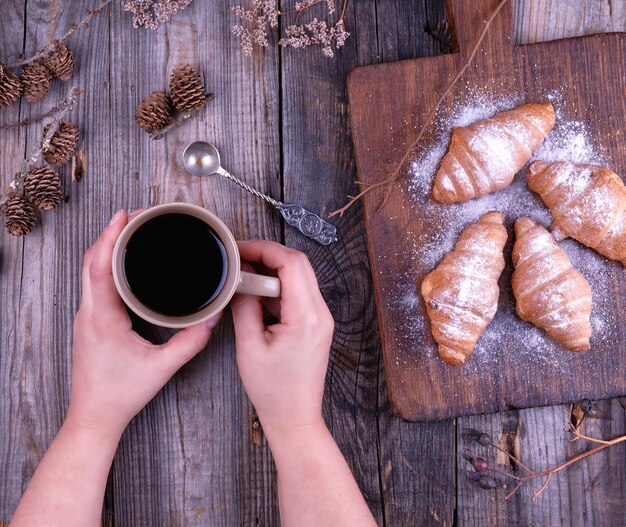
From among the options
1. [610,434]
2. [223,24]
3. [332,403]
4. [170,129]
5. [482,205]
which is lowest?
[610,434]

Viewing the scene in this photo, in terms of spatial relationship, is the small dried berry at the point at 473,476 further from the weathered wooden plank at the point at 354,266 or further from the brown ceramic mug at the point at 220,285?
the brown ceramic mug at the point at 220,285

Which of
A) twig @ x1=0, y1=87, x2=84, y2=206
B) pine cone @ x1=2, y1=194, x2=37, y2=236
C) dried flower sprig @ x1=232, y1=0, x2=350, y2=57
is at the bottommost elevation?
pine cone @ x1=2, y1=194, x2=37, y2=236

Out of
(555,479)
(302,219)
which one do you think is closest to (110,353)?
(302,219)

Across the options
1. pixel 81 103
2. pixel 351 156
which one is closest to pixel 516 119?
pixel 351 156

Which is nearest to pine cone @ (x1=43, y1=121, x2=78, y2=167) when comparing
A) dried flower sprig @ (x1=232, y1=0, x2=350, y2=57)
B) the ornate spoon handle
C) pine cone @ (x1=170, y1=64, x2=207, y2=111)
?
pine cone @ (x1=170, y1=64, x2=207, y2=111)

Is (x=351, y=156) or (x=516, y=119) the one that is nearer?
A: (x=516, y=119)

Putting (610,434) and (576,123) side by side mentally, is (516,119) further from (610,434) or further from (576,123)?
(610,434)

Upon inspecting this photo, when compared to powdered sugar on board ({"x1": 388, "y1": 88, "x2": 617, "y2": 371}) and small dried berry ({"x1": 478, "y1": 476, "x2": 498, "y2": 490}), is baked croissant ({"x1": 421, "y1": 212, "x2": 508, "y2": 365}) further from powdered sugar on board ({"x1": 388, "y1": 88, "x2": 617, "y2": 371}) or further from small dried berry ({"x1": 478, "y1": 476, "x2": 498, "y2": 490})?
small dried berry ({"x1": 478, "y1": 476, "x2": 498, "y2": 490})

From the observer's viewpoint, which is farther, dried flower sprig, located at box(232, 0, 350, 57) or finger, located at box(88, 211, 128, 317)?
dried flower sprig, located at box(232, 0, 350, 57)
